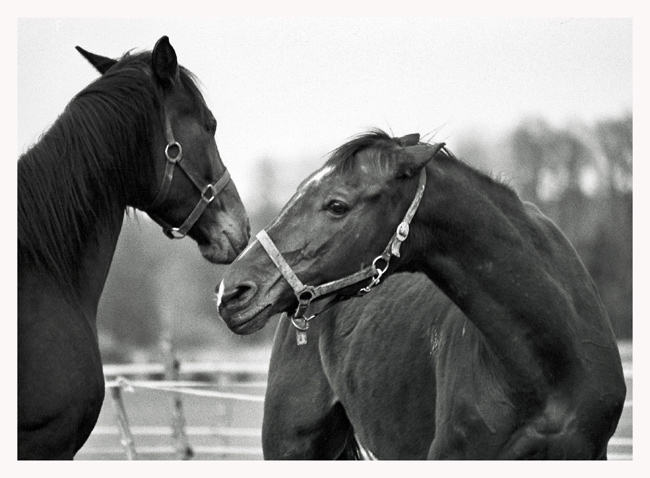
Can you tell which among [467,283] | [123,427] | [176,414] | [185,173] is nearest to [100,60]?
[185,173]

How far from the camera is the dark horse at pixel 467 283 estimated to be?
3350 mm

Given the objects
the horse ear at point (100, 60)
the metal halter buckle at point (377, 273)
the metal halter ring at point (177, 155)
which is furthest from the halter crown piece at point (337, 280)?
the horse ear at point (100, 60)

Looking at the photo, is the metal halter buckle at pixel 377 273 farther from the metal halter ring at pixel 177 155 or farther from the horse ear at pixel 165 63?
the horse ear at pixel 165 63

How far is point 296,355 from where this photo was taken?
4.91 metres

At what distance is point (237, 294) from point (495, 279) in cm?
110

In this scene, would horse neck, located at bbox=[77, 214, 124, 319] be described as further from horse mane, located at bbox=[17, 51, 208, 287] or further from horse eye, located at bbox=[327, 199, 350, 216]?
horse eye, located at bbox=[327, 199, 350, 216]

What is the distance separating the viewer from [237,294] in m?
3.29

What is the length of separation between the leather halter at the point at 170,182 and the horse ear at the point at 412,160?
2.96ft

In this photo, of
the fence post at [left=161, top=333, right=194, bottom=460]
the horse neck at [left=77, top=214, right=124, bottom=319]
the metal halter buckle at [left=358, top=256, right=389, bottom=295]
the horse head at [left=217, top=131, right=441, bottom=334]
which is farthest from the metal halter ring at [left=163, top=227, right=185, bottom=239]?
the fence post at [left=161, top=333, right=194, bottom=460]

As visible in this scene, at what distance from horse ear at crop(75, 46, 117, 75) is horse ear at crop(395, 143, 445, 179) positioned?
1.52m

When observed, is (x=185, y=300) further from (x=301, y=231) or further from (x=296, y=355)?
(x=301, y=231)

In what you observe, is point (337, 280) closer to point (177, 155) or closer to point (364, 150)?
point (364, 150)

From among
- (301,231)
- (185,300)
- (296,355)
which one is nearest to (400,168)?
(301,231)

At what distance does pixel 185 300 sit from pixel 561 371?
57.9 feet
